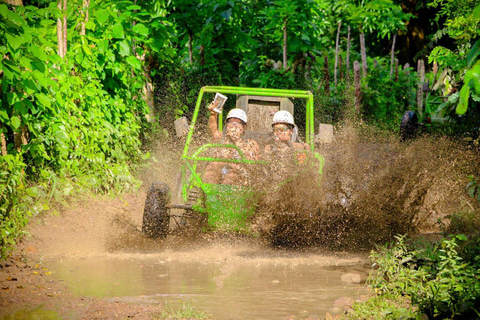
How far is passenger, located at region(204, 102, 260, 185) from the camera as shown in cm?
746

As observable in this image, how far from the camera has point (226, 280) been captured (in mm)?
5602

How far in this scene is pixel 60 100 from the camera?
724 cm

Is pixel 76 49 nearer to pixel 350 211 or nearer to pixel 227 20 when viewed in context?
pixel 350 211

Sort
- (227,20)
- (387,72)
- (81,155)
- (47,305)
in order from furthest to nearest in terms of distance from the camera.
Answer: (387,72) < (227,20) < (81,155) < (47,305)

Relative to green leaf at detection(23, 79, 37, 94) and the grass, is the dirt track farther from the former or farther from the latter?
green leaf at detection(23, 79, 37, 94)

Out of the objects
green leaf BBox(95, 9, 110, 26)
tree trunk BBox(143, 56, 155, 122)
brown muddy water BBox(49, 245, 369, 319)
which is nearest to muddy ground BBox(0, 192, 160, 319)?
brown muddy water BBox(49, 245, 369, 319)

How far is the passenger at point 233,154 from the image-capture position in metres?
7.46

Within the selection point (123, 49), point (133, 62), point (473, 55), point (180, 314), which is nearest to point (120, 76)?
point (133, 62)

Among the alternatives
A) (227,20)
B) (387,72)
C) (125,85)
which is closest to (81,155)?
(125,85)

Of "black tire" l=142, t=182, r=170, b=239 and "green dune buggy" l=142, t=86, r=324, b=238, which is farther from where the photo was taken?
"black tire" l=142, t=182, r=170, b=239

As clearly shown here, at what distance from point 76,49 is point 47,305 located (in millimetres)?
4344

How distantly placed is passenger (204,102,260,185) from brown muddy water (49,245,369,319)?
2.91 ft

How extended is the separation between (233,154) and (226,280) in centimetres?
246

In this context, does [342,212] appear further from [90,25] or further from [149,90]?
[149,90]
